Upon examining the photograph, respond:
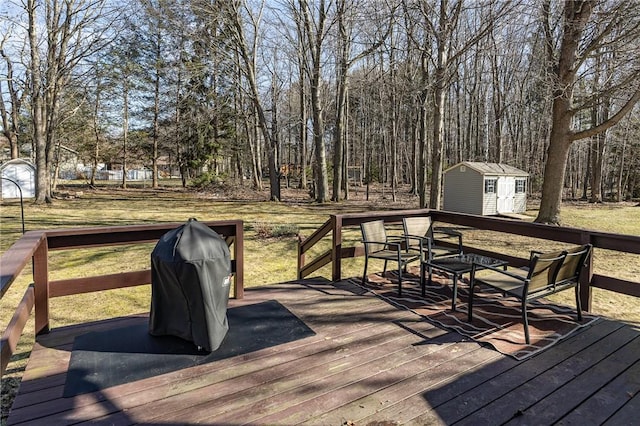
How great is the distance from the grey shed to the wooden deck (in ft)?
38.9

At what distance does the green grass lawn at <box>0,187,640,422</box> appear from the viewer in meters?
4.72

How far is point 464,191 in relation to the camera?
14.9 meters

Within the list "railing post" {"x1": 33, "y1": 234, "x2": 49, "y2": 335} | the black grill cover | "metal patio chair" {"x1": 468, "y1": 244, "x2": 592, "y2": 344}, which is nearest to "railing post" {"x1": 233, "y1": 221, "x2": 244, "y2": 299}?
the black grill cover

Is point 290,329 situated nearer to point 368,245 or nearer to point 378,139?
point 368,245

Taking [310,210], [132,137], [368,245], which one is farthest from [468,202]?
[132,137]

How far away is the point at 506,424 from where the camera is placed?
1849mm

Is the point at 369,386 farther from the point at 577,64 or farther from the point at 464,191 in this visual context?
the point at 464,191

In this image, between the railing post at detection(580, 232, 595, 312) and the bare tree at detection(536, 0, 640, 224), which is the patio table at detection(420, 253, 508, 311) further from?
the bare tree at detection(536, 0, 640, 224)

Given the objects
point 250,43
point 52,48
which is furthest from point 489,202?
point 52,48

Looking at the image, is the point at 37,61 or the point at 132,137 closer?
the point at 37,61

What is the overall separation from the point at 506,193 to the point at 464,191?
5.27ft

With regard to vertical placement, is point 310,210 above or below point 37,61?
below

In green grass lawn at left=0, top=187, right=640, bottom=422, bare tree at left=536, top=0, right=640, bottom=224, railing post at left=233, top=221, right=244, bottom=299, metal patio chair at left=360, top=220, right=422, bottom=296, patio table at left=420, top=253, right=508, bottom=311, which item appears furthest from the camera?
bare tree at left=536, top=0, right=640, bottom=224

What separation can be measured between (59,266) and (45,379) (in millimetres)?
5124
